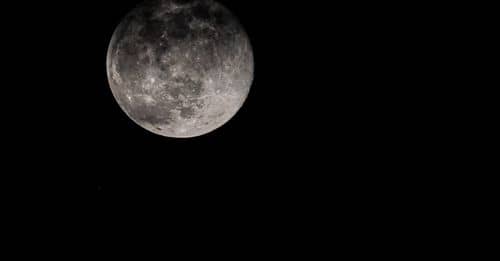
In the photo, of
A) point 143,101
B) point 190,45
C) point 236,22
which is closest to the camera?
point 190,45

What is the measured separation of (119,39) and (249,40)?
46.2 inches

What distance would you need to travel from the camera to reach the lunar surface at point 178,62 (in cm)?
304

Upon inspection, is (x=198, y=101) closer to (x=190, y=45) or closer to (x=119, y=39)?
(x=190, y=45)

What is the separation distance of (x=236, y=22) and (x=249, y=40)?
0.23 m

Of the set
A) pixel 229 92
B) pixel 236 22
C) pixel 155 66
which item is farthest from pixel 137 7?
pixel 229 92

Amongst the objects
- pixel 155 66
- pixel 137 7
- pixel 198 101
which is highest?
pixel 137 7

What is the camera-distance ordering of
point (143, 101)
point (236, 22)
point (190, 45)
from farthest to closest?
point (236, 22) < point (143, 101) < point (190, 45)

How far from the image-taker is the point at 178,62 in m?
3.02

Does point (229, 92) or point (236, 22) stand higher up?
point (236, 22)

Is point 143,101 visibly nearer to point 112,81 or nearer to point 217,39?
point 112,81

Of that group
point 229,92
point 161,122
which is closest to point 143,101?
point 161,122

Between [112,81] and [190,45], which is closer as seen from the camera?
[190,45]

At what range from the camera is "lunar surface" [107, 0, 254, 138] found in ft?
9.96

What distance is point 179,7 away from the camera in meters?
3.13
